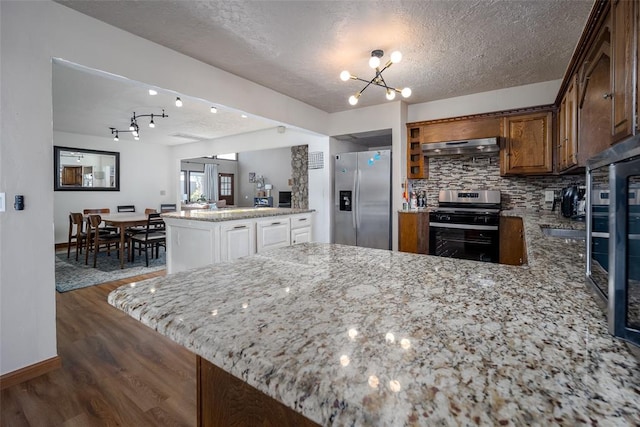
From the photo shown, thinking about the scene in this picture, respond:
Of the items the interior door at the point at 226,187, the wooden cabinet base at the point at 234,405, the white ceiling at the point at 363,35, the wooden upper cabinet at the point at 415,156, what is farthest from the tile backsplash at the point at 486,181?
the interior door at the point at 226,187

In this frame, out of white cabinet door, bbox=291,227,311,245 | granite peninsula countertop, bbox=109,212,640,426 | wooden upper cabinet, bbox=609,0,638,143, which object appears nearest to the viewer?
granite peninsula countertop, bbox=109,212,640,426

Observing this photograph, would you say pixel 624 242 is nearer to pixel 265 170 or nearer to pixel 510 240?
pixel 510 240

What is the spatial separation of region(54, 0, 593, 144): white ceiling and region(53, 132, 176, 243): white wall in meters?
5.56

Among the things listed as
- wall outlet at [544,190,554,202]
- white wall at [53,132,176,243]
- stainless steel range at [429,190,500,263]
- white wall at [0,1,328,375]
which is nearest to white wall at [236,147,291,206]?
white wall at [53,132,176,243]

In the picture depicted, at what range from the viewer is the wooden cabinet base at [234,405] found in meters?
0.60

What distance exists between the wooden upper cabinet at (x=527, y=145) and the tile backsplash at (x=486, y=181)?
11.3 inches

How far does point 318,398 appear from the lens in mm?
407

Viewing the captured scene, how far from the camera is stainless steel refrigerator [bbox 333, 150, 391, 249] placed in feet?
14.1

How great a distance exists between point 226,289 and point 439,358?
585mm

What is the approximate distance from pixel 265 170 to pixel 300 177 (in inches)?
206

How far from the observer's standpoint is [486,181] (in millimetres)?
4039

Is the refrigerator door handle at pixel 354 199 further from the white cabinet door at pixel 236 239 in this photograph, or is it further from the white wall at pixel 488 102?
the white cabinet door at pixel 236 239

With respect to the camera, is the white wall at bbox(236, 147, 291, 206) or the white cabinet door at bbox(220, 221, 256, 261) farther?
the white wall at bbox(236, 147, 291, 206)

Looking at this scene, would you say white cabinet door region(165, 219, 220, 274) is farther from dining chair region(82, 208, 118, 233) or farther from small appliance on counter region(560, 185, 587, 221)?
small appliance on counter region(560, 185, 587, 221)
